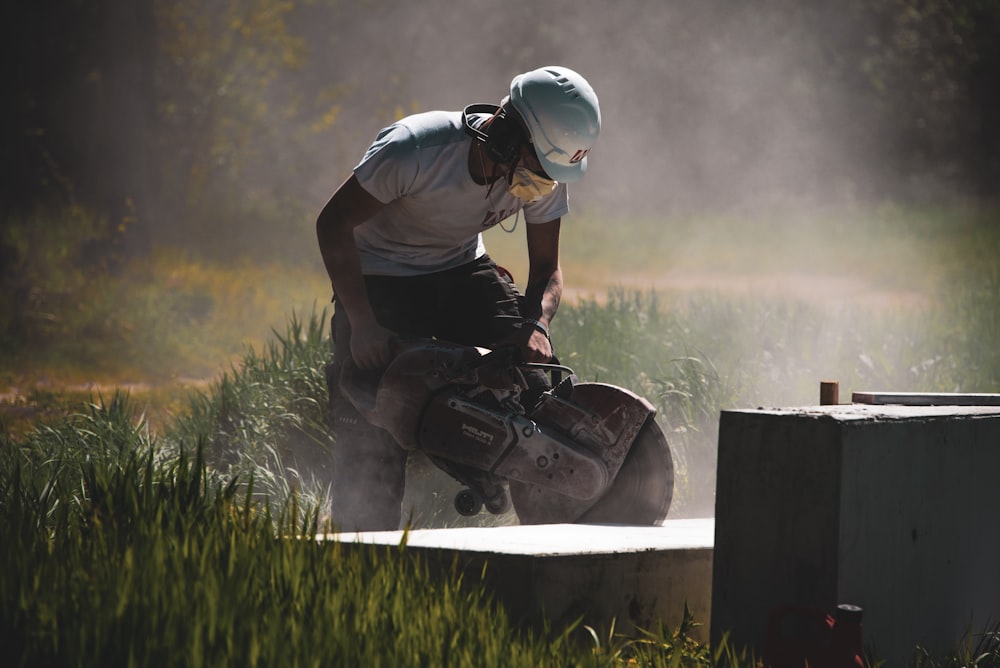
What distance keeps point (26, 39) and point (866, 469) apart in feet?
45.9

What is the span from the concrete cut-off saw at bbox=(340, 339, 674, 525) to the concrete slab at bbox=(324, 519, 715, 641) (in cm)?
50

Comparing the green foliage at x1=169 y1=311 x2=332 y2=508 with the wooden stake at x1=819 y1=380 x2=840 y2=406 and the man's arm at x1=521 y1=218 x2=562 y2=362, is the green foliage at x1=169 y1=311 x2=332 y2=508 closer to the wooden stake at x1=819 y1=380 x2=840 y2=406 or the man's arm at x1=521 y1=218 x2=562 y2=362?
the man's arm at x1=521 y1=218 x2=562 y2=362

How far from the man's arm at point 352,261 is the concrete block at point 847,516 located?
1.48 meters

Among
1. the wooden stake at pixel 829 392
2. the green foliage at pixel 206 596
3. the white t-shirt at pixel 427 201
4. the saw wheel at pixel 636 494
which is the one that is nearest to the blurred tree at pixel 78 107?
the white t-shirt at pixel 427 201

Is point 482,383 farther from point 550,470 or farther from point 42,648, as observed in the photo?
point 42,648

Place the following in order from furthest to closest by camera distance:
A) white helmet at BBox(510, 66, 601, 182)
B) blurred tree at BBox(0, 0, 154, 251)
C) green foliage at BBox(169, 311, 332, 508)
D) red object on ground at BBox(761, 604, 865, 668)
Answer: blurred tree at BBox(0, 0, 154, 251), green foliage at BBox(169, 311, 332, 508), white helmet at BBox(510, 66, 601, 182), red object on ground at BBox(761, 604, 865, 668)

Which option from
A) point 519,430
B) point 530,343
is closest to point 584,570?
point 519,430

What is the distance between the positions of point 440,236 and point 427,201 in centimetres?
23

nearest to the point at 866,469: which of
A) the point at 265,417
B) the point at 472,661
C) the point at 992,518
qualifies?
the point at 992,518

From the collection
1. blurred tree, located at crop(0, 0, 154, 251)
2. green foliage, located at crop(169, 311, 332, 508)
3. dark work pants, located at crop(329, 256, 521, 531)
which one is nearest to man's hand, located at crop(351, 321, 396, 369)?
dark work pants, located at crop(329, 256, 521, 531)

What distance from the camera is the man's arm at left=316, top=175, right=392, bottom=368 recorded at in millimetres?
4082

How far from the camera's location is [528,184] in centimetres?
414

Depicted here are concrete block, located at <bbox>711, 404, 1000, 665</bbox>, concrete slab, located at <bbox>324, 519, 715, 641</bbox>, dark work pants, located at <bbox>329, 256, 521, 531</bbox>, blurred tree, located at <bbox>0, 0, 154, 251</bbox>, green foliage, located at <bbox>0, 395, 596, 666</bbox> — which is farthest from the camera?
blurred tree, located at <bbox>0, 0, 154, 251</bbox>

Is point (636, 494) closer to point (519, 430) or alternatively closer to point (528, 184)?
point (519, 430)
